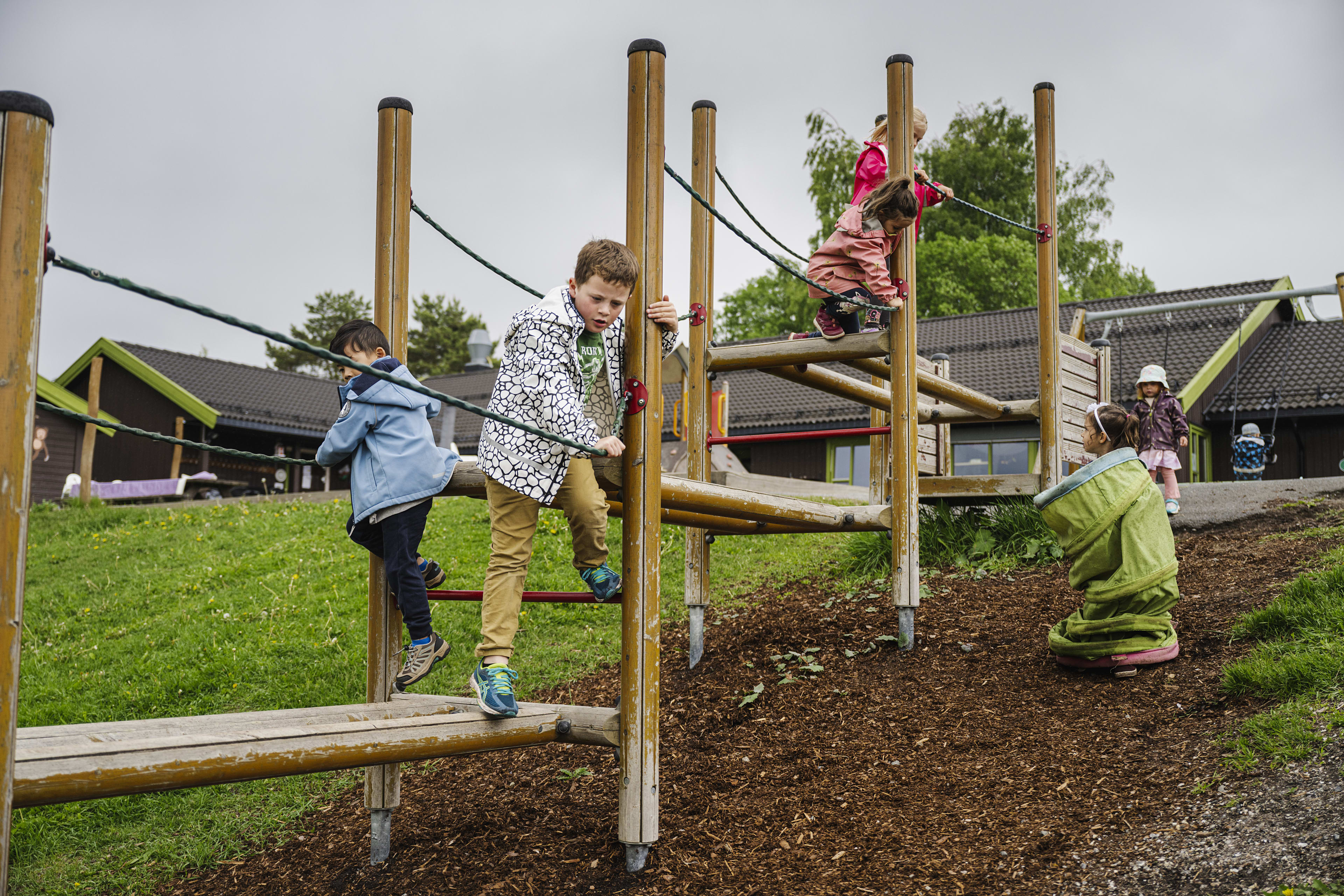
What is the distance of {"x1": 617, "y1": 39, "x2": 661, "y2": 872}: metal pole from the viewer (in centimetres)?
313

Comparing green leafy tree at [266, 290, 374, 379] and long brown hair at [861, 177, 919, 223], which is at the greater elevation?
green leafy tree at [266, 290, 374, 379]

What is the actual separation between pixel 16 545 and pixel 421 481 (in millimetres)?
1563

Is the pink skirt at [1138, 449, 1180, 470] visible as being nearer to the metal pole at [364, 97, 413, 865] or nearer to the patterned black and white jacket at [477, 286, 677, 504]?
the patterned black and white jacket at [477, 286, 677, 504]

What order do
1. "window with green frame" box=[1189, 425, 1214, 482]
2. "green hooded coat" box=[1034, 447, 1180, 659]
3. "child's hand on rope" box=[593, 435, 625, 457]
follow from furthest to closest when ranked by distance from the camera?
"window with green frame" box=[1189, 425, 1214, 482] < "green hooded coat" box=[1034, 447, 1180, 659] < "child's hand on rope" box=[593, 435, 625, 457]

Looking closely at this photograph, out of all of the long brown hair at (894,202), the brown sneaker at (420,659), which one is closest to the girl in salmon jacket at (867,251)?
the long brown hair at (894,202)

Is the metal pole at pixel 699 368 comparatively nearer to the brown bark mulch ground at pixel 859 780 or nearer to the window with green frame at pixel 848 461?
the brown bark mulch ground at pixel 859 780

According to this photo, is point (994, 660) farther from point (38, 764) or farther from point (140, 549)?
point (140, 549)

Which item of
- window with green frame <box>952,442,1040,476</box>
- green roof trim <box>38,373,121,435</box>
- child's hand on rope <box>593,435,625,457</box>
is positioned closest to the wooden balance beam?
child's hand on rope <box>593,435,625,457</box>

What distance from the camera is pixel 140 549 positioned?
425 inches

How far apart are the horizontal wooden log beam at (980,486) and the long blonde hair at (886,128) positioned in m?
1.99

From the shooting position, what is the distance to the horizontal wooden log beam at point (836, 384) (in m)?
5.18

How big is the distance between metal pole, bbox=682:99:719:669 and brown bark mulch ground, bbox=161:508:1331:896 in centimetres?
37

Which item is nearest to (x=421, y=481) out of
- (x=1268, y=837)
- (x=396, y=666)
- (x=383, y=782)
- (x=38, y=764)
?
(x=396, y=666)

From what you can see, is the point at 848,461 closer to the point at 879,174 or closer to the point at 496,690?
the point at 879,174
